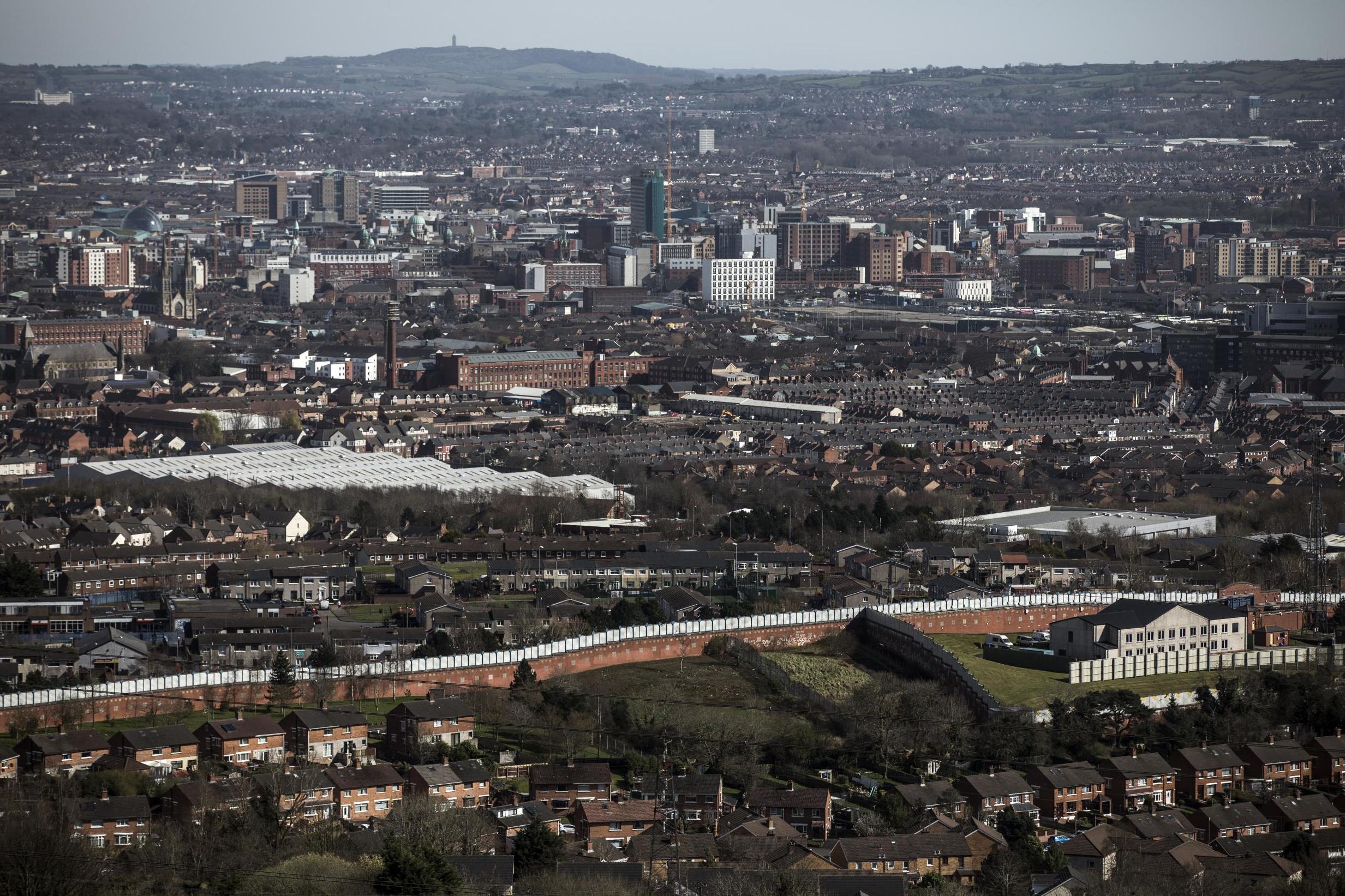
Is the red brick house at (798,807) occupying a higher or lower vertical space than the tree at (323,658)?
lower

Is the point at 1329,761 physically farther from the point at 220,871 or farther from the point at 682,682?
the point at 220,871

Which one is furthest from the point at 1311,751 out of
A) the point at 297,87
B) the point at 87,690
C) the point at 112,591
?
the point at 297,87

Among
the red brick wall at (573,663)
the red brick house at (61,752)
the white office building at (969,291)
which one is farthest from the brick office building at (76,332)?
the red brick house at (61,752)

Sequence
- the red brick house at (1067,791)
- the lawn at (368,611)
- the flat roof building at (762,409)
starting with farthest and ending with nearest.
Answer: the flat roof building at (762,409), the lawn at (368,611), the red brick house at (1067,791)

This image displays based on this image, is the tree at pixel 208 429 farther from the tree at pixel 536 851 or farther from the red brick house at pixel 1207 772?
the tree at pixel 536 851

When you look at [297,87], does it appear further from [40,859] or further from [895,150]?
[40,859]

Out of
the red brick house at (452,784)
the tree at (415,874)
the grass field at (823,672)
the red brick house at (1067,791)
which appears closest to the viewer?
the tree at (415,874)

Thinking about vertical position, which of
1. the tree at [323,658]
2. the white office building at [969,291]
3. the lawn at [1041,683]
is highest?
the tree at [323,658]
